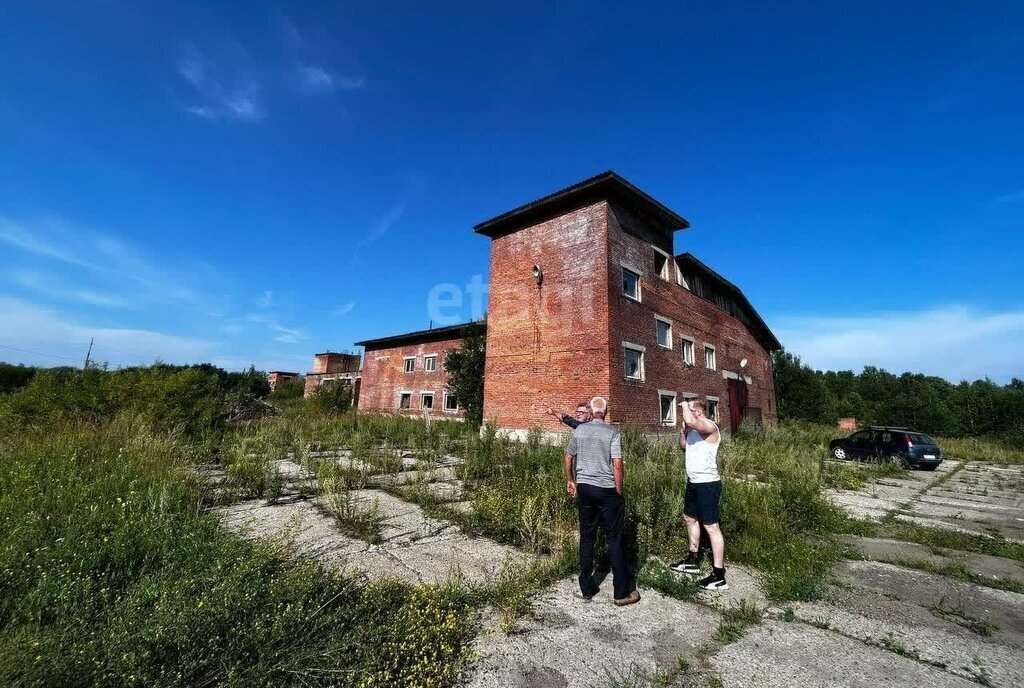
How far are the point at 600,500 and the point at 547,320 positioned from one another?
11426 mm

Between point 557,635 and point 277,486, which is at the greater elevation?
point 277,486

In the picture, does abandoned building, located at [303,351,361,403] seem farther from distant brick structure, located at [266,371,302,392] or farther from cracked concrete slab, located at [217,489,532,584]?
cracked concrete slab, located at [217,489,532,584]

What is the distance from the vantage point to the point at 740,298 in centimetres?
2492

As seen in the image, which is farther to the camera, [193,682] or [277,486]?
[277,486]

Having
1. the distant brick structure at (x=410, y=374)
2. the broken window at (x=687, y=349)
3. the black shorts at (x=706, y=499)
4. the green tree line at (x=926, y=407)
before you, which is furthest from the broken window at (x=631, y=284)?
the green tree line at (x=926, y=407)

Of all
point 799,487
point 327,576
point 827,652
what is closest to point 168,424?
point 327,576

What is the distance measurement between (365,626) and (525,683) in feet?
3.63

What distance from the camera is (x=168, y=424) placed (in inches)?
354

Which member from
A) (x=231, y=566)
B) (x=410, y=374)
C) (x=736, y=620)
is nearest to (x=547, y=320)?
(x=736, y=620)

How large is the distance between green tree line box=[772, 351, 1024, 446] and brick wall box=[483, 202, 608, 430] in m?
28.6

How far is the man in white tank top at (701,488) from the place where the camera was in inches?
162

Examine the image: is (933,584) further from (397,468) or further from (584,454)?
(397,468)

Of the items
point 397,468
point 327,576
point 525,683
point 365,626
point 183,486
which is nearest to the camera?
point 525,683

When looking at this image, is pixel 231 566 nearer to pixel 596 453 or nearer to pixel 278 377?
pixel 596 453
